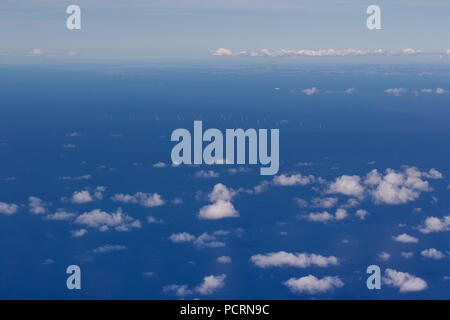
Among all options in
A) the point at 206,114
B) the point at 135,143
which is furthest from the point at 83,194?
the point at 206,114

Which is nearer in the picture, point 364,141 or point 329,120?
point 364,141

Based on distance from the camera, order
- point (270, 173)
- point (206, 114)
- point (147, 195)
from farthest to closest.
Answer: point (206, 114) → point (270, 173) → point (147, 195)

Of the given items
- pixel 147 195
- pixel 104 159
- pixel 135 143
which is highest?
pixel 135 143

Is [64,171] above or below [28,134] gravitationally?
below

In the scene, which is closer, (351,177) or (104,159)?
(351,177)

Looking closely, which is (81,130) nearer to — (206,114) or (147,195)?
(206,114)

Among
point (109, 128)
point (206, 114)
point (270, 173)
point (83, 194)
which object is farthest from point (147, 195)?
point (206, 114)

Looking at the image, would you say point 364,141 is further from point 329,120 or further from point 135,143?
point 135,143

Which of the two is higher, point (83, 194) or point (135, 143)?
point (135, 143)

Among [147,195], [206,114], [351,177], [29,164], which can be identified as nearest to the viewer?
[147,195]
